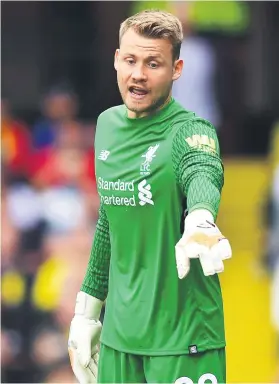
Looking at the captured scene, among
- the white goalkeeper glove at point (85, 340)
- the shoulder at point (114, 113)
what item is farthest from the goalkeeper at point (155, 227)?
the white goalkeeper glove at point (85, 340)

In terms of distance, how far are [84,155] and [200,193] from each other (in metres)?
7.36

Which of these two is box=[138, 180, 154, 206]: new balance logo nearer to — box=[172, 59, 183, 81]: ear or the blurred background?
box=[172, 59, 183, 81]: ear

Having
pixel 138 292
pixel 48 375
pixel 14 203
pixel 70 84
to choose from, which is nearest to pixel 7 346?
pixel 48 375

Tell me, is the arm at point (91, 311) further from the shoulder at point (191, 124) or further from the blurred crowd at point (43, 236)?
the blurred crowd at point (43, 236)

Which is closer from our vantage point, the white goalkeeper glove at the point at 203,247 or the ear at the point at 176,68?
the white goalkeeper glove at the point at 203,247

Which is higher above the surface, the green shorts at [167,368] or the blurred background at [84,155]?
the blurred background at [84,155]

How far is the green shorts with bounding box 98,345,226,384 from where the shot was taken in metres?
5.42

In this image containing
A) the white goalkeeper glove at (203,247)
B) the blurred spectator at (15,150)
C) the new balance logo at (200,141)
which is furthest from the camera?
the blurred spectator at (15,150)

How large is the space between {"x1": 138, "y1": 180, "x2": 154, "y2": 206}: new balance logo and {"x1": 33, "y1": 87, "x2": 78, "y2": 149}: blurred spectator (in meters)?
7.38

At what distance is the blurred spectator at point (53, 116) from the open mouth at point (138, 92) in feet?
23.9

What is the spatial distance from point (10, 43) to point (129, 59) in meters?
9.05

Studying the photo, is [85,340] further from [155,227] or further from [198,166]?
[198,166]

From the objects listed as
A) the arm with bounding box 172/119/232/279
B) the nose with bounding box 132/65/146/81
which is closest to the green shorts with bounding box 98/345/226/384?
the arm with bounding box 172/119/232/279

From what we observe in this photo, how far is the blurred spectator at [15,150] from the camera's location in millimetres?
12680
